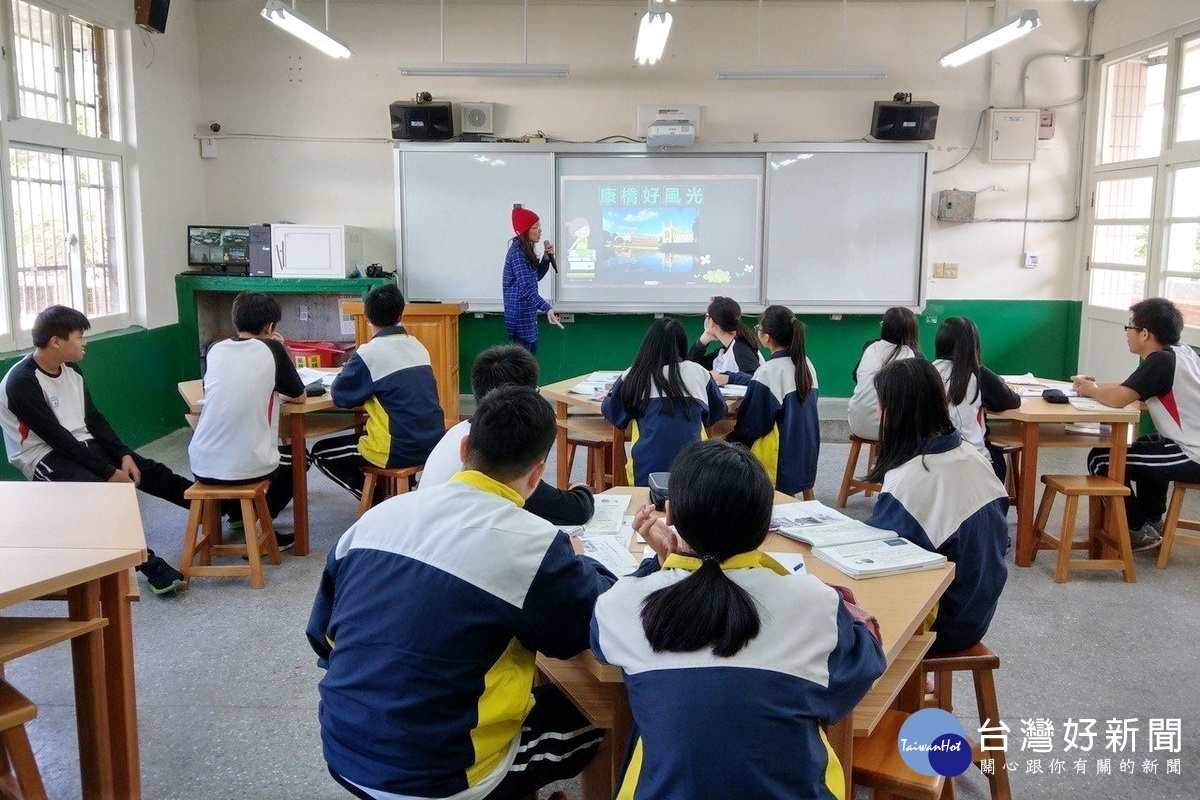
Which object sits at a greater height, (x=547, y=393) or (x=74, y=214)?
(x=74, y=214)

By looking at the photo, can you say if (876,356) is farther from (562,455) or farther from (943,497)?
(943,497)

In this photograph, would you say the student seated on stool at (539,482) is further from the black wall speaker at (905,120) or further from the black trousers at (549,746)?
the black wall speaker at (905,120)

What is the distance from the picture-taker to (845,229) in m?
7.28

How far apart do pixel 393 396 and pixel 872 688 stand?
9.29 feet

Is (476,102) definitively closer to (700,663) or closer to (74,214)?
(74,214)

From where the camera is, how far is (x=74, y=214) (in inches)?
225

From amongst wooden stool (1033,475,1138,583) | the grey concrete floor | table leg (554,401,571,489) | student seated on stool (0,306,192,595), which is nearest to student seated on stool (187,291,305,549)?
student seated on stool (0,306,192,595)

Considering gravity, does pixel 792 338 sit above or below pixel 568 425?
above

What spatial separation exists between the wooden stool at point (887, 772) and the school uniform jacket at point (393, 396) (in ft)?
8.98

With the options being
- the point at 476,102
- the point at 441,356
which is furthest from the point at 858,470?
the point at 476,102

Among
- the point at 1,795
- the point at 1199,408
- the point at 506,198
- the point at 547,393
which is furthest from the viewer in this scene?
the point at 506,198

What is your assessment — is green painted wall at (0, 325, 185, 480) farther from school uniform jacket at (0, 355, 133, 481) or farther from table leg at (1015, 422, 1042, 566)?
table leg at (1015, 422, 1042, 566)

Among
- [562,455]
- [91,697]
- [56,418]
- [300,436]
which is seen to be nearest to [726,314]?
[562,455]

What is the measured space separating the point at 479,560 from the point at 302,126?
21.8ft
